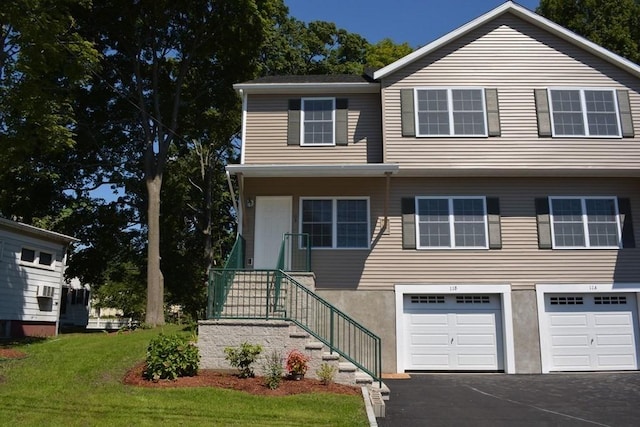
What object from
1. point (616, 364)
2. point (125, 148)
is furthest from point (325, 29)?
point (616, 364)

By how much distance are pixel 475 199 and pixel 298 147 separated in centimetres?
512

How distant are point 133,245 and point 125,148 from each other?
19.5 feet

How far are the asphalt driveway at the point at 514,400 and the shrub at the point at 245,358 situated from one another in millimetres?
2697

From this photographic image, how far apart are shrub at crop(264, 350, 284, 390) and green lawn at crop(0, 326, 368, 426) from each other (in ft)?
2.13

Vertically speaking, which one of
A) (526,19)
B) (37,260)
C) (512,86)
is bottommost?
(37,260)

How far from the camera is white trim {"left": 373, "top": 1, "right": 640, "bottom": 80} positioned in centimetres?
1595

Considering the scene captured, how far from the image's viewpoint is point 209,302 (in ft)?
38.6

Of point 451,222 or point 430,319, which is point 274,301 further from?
point 451,222

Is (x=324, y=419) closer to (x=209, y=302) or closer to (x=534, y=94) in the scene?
(x=209, y=302)

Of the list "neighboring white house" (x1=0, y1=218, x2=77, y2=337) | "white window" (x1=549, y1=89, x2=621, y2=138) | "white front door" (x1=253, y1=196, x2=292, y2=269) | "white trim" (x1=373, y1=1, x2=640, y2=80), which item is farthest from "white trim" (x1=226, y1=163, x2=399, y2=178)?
"neighboring white house" (x1=0, y1=218, x2=77, y2=337)

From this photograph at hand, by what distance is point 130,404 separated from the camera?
8.87 metres

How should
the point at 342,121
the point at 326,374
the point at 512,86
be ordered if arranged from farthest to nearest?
the point at 342,121 → the point at 512,86 → the point at 326,374

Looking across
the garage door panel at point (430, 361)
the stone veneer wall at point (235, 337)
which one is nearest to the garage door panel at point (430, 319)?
the garage door panel at point (430, 361)

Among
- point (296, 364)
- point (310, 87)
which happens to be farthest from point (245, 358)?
point (310, 87)
